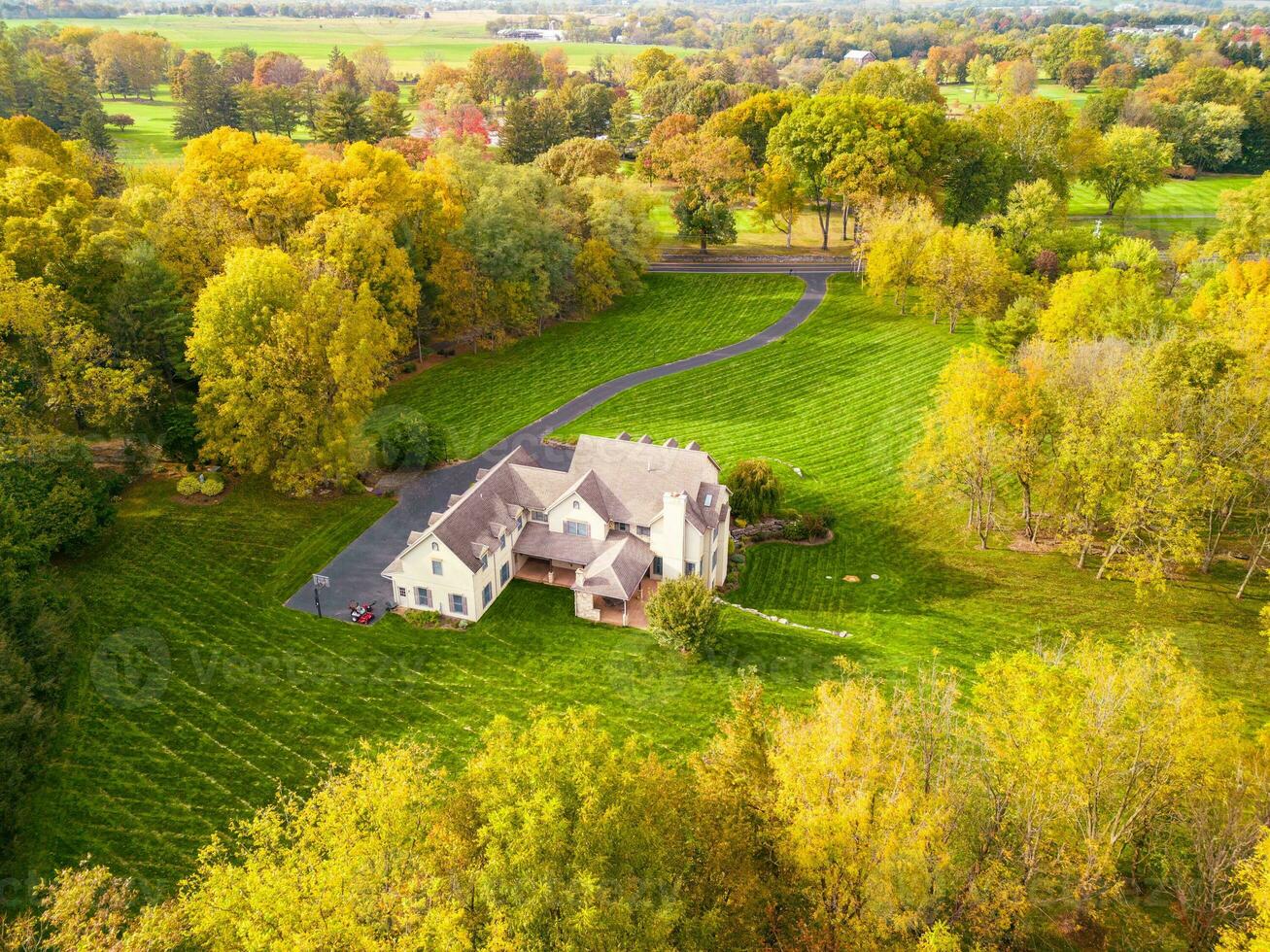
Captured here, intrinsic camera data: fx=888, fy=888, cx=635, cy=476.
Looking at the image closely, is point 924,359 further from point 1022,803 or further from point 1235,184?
point 1235,184

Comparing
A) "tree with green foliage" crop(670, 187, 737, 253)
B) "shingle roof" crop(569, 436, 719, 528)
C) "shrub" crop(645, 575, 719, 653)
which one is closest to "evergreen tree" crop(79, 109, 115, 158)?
"tree with green foliage" crop(670, 187, 737, 253)

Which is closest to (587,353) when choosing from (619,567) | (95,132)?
(619,567)

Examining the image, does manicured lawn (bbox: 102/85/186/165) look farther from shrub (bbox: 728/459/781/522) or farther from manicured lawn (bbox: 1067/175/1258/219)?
manicured lawn (bbox: 1067/175/1258/219)

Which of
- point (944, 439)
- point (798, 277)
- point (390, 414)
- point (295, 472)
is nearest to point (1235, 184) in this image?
point (798, 277)

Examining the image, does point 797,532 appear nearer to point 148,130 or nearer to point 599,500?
point 599,500

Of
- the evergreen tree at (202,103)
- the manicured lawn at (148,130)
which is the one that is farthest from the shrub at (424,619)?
the evergreen tree at (202,103)

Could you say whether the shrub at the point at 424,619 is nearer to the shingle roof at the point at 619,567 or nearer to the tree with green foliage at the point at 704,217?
the shingle roof at the point at 619,567

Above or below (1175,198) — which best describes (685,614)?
below
